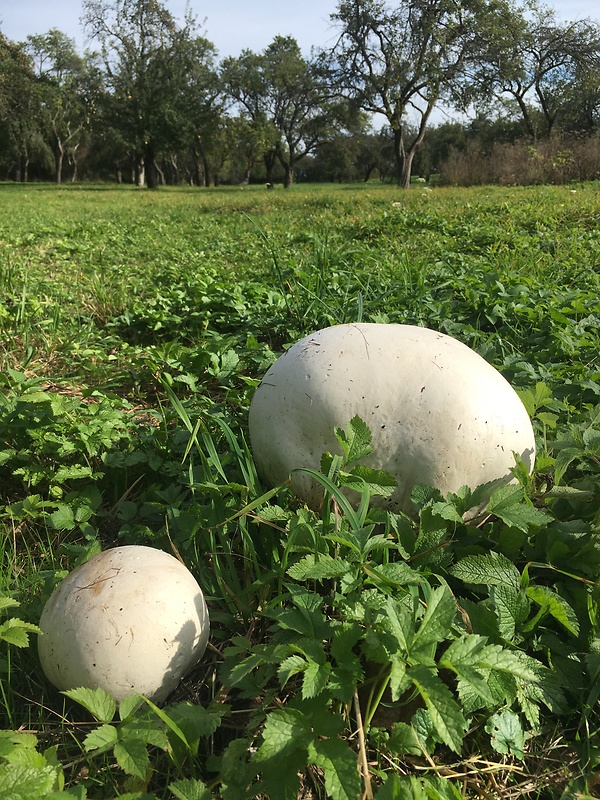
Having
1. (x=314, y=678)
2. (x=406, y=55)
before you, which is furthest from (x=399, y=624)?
(x=406, y=55)

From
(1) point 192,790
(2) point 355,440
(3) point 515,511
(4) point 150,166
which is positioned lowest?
(1) point 192,790

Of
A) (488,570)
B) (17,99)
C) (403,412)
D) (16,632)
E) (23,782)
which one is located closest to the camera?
(23,782)

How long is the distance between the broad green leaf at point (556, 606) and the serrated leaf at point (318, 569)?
49 cm

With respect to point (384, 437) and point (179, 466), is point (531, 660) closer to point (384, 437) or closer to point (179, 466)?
point (384, 437)

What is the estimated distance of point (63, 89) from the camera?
119ft

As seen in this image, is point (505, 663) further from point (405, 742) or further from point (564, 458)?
point (564, 458)

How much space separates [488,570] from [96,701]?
103 centimetres

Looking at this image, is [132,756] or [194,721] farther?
[194,721]

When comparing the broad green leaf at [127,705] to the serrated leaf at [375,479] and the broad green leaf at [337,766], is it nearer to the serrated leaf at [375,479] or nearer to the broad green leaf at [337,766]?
the broad green leaf at [337,766]

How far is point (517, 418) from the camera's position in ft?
6.44

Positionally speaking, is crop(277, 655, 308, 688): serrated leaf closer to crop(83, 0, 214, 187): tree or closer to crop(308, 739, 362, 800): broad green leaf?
crop(308, 739, 362, 800): broad green leaf

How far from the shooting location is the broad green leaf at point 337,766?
1110mm

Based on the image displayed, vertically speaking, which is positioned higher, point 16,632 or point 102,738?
point 16,632

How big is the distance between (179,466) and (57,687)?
936 millimetres
